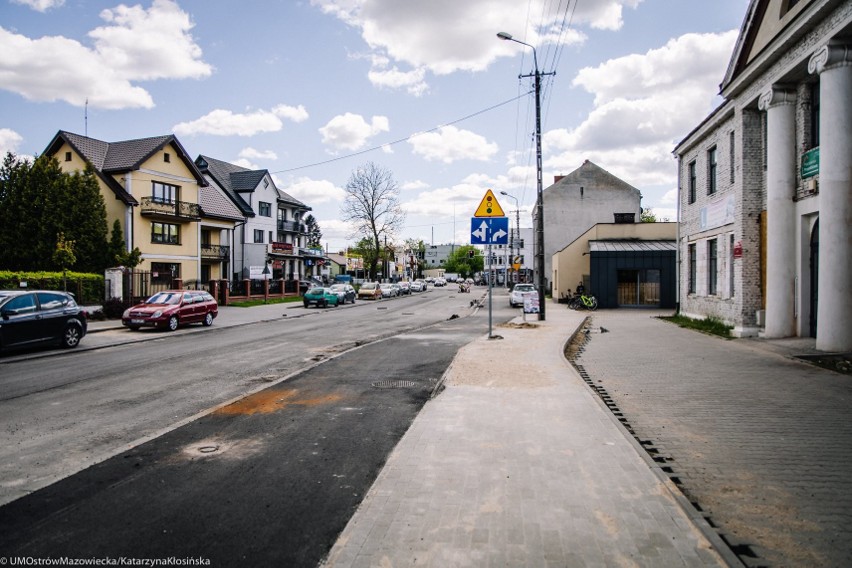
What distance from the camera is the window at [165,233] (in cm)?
3347

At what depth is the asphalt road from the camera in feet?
11.3

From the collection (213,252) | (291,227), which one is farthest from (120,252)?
(291,227)

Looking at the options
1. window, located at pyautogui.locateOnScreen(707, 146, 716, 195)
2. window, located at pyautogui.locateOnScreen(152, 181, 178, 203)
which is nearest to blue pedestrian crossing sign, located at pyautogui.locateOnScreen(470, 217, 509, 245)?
window, located at pyautogui.locateOnScreen(707, 146, 716, 195)

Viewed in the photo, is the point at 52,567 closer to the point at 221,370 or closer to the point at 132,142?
the point at 221,370

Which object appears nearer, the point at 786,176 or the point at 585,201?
the point at 786,176

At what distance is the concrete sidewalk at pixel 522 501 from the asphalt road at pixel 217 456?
0.37 m

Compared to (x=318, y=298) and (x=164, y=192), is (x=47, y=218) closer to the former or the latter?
(x=164, y=192)

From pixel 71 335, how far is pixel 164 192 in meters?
22.9

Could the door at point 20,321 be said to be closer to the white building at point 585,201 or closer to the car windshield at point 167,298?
the car windshield at point 167,298

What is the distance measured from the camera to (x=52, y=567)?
309 centimetres

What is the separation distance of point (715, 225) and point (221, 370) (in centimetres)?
1694

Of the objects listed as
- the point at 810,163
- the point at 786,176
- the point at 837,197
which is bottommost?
the point at 837,197

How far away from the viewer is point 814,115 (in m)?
13.4

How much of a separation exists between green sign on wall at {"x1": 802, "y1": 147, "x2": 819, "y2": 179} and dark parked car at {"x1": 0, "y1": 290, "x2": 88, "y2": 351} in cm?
1952
